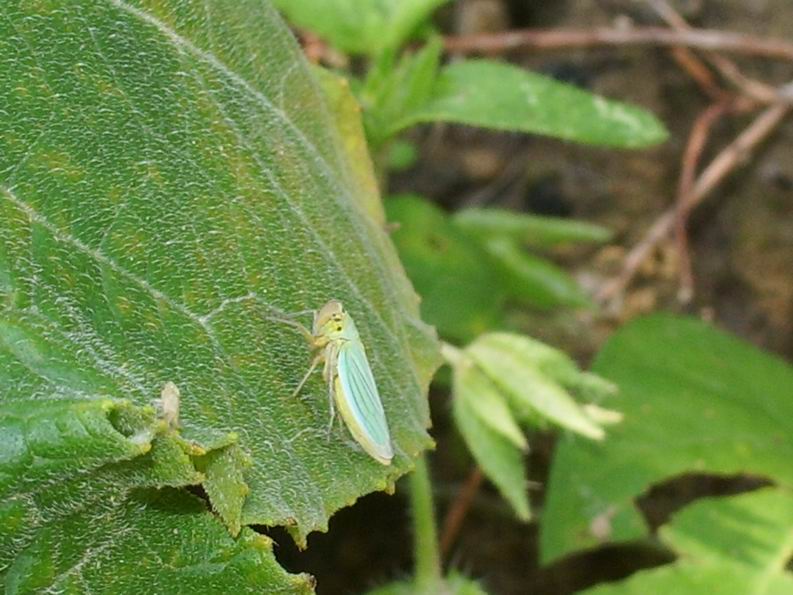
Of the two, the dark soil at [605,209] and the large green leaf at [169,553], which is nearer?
the large green leaf at [169,553]

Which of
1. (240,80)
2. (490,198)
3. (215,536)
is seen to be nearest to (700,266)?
(490,198)

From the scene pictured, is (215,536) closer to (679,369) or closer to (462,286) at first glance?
(462,286)

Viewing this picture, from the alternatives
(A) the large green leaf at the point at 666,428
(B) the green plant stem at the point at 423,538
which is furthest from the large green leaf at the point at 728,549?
(B) the green plant stem at the point at 423,538

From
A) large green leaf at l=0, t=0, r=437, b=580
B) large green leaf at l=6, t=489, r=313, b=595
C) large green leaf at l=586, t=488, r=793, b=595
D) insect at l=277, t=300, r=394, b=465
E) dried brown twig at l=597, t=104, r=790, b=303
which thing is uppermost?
large green leaf at l=0, t=0, r=437, b=580

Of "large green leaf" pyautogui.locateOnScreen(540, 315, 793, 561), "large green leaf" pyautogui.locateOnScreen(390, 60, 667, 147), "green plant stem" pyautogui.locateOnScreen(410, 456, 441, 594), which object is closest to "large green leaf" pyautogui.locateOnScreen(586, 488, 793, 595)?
"large green leaf" pyautogui.locateOnScreen(540, 315, 793, 561)

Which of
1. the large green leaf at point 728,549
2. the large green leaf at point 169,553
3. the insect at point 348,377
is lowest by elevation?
the large green leaf at point 728,549

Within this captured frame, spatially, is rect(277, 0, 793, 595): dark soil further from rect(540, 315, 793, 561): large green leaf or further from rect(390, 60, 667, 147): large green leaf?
rect(390, 60, 667, 147): large green leaf

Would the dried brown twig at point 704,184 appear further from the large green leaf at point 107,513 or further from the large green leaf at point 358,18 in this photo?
the large green leaf at point 107,513
